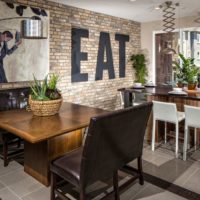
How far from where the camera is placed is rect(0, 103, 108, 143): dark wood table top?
6.37 feet

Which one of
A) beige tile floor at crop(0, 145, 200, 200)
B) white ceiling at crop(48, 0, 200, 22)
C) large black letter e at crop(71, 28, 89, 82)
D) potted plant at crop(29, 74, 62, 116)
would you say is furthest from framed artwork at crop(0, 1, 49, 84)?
beige tile floor at crop(0, 145, 200, 200)

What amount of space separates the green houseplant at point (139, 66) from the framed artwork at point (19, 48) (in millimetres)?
2931

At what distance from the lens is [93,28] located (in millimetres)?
5258

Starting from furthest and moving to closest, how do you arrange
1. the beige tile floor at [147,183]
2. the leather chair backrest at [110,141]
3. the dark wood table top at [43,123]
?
the beige tile floor at [147,183], the dark wood table top at [43,123], the leather chair backrest at [110,141]

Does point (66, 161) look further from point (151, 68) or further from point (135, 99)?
point (151, 68)

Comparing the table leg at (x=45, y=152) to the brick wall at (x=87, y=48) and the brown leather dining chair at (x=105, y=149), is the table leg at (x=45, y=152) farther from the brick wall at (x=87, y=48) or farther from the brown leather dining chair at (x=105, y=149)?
the brick wall at (x=87, y=48)

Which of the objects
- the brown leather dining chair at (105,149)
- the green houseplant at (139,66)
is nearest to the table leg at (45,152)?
the brown leather dining chair at (105,149)

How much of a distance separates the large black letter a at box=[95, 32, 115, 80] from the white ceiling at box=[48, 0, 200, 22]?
0.60 metres

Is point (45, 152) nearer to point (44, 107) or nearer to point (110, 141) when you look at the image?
point (44, 107)

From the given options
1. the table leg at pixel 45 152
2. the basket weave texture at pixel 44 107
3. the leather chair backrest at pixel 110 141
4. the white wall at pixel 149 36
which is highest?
the white wall at pixel 149 36

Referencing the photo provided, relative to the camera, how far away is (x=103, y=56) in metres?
5.59

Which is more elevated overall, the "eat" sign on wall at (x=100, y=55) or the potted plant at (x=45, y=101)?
the "eat" sign on wall at (x=100, y=55)

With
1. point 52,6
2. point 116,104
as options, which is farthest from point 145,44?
point 52,6

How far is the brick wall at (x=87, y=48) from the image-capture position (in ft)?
14.7
